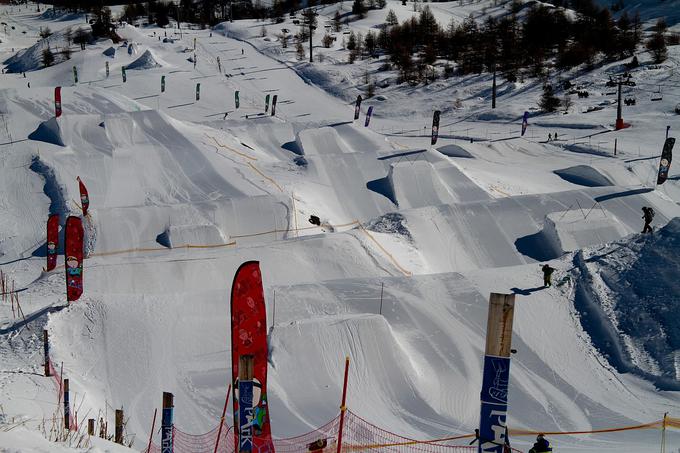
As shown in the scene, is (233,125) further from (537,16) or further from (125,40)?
(537,16)

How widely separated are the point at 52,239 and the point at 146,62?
3139cm

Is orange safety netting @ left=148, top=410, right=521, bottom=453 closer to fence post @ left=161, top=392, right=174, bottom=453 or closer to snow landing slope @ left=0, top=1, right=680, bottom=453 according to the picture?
snow landing slope @ left=0, top=1, right=680, bottom=453

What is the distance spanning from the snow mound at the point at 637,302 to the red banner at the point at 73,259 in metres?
9.63

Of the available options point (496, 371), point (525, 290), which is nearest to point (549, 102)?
point (525, 290)

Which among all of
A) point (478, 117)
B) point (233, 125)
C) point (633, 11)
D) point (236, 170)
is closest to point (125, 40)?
point (233, 125)

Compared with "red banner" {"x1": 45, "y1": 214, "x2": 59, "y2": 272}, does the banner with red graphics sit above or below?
above

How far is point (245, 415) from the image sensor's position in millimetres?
6367

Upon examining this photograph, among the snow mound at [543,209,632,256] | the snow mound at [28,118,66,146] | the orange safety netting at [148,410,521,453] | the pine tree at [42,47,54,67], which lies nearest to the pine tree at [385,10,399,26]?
the pine tree at [42,47,54,67]

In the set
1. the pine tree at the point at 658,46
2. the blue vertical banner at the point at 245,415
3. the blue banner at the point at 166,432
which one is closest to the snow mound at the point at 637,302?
the blue vertical banner at the point at 245,415

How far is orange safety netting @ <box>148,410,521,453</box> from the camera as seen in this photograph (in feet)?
31.6

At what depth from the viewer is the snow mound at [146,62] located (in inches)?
1803

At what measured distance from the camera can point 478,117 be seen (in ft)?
128

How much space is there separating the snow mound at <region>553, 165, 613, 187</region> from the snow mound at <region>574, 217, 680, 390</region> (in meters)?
10.9

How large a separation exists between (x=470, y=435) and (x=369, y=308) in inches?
165
